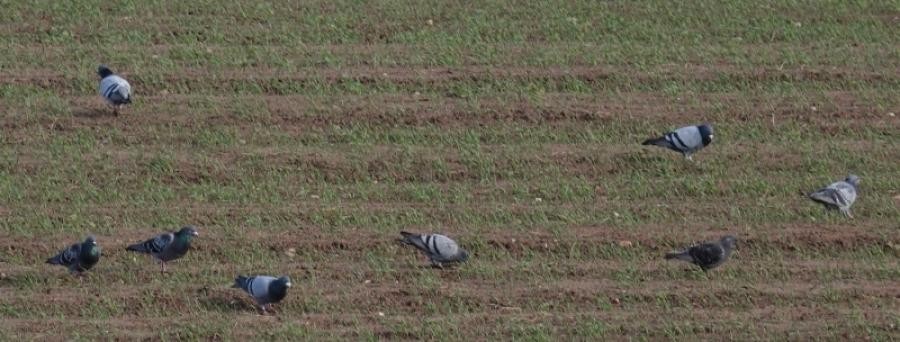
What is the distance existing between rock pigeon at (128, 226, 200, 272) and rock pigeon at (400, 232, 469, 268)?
1801 mm

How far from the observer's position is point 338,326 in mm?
14430

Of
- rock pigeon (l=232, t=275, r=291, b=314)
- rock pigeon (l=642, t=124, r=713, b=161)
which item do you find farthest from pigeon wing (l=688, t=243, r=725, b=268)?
rock pigeon (l=232, t=275, r=291, b=314)

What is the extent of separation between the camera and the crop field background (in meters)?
14.9

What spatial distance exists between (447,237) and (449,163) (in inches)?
106

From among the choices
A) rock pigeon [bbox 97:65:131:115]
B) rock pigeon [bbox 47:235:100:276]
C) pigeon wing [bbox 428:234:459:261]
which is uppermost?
rock pigeon [bbox 97:65:131:115]

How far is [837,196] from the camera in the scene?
55.8ft

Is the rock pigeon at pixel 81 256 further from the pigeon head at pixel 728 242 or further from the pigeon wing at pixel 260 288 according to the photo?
the pigeon head at pixel 728 242

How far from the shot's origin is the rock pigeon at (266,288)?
14.5 meters

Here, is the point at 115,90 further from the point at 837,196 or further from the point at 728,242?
the point at 837,196

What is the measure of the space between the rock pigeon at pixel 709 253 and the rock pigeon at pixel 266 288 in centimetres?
329

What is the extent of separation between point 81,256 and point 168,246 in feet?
2.26

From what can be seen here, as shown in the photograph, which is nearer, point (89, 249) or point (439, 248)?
point (89, 249)

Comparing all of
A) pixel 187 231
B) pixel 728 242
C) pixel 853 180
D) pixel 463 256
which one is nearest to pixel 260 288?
pixel 187 231

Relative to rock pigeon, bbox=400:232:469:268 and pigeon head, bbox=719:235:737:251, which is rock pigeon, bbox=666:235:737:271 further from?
rock pigeon, bbox=400:232:469:268
